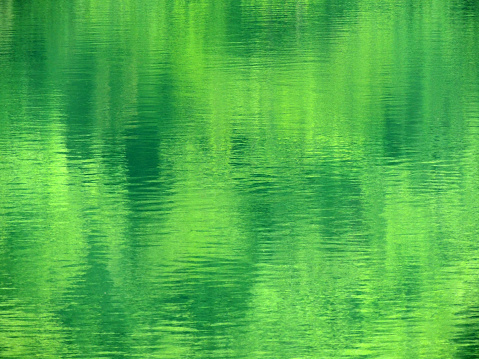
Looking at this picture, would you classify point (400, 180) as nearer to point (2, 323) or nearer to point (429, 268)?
point (429, 268)

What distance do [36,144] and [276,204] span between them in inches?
133

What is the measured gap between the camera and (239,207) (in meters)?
9.30

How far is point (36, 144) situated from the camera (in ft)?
38.2

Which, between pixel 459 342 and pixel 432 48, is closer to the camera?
pixel 459 342

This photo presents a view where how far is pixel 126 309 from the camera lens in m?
7.10

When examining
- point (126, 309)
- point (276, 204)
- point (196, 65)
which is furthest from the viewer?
point (196, 65)

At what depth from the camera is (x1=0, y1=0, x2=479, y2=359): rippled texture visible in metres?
6.78

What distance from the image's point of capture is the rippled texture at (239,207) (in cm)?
678

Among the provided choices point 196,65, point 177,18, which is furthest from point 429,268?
point 177,18

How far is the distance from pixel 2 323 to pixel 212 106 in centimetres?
748

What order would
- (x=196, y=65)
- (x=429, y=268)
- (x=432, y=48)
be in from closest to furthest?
(x=429, y=268), (x=196, y=65), (x=432, y=48)

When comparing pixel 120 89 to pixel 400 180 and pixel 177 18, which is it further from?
pixel 177 18

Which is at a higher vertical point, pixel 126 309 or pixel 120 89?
pixel 120 89

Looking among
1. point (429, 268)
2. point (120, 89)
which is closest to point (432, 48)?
point (120, 89)
